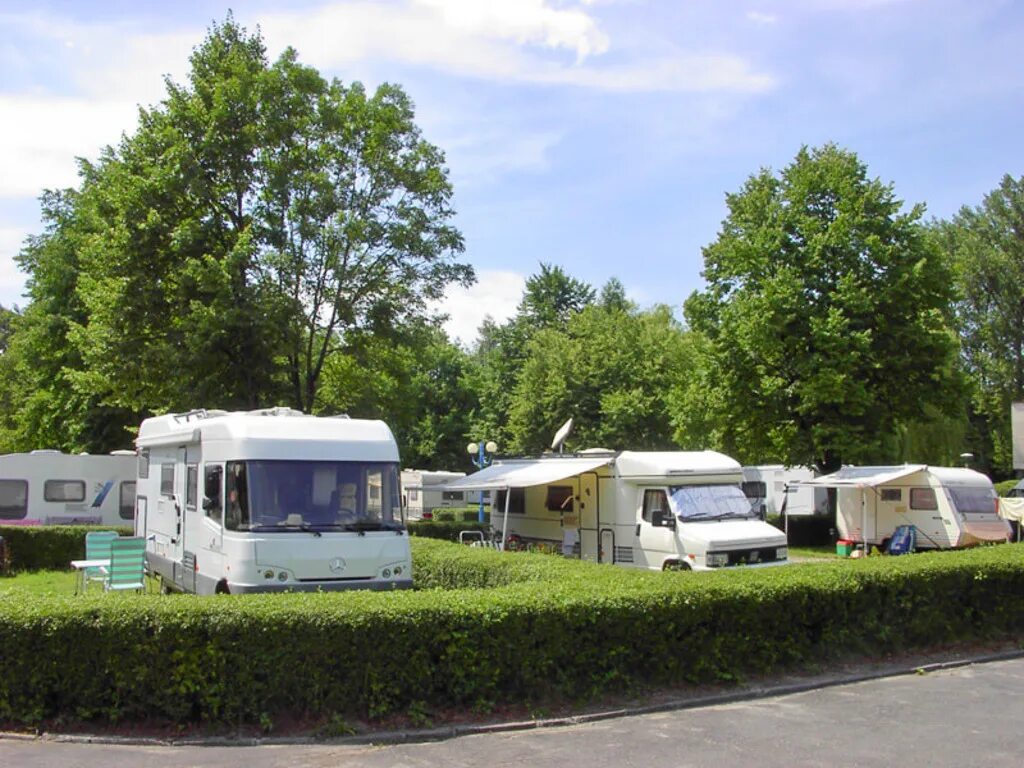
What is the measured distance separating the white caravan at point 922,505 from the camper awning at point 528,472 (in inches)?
315

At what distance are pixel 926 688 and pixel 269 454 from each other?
753 cm

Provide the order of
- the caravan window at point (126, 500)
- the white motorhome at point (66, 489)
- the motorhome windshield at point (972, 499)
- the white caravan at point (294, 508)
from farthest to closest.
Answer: the caravan window at point (126, 500)
the white motorhome at point (66, 489)
the motorhome windshield at point (972, 499)
the white caravan at point (294, 508)

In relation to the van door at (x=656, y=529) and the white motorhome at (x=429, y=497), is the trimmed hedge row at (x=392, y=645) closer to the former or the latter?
the van door at (x=656, y=529)

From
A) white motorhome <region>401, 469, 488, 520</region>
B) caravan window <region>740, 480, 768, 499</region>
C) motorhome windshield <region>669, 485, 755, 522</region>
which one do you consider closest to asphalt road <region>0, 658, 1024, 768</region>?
motorhome windshield <region>669, 485, 755, 522</region>

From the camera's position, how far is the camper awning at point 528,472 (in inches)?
682

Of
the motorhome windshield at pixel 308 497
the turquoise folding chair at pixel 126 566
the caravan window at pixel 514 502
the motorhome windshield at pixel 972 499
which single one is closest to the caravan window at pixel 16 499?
the caravan window at pixel 514 502

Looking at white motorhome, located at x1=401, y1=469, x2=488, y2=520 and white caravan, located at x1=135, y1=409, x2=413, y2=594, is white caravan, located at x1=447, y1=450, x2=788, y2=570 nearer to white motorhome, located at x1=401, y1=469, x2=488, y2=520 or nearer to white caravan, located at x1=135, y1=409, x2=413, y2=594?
white caravan, located at x1=135, y1=409, x2=413, y2=594

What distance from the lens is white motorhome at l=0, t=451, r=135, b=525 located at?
80.4 ft

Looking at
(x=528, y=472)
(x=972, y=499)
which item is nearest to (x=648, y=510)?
(x=528, y=472)

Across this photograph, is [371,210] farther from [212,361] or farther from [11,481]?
[11,481]

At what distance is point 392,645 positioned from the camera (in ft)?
25.2

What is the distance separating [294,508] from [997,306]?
45.6 meters

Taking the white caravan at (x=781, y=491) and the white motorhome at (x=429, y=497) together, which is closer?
the white caravan at (x=781, y=491)

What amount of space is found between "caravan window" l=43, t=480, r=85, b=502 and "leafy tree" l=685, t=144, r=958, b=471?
1791 centimetres
